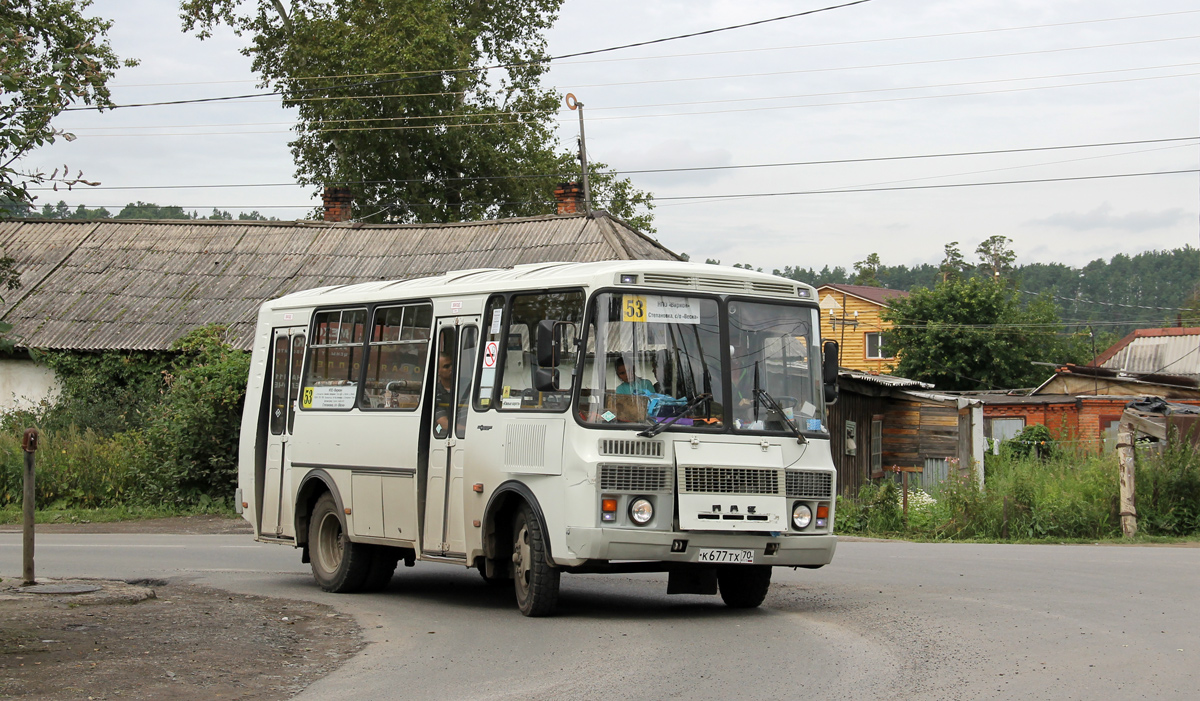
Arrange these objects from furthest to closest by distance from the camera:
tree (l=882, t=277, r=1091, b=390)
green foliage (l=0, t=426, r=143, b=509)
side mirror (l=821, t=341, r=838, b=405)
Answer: tree (l=882, t=277, r=1091, b=390)
green foliage (l=0, t=426, r=143, b=509)
side mirror (l=821, t=341, r=838, b=405)

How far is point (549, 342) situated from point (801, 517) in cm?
252

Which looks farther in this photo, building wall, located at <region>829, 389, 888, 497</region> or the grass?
building wall, located at <region>829, 389, 888, 497</region>

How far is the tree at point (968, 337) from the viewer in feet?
188

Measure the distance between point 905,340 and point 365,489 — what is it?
159 feet

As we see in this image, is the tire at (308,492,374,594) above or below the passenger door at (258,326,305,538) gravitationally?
below

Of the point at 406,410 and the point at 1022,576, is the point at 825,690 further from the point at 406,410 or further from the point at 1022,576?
the point at 1022,576

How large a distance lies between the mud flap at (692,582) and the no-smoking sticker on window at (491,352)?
2.37 m

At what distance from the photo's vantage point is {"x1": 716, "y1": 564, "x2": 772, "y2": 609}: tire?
11.3m

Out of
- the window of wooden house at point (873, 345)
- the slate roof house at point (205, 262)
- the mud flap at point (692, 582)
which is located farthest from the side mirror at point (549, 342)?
the window of wooden house at point (873, 345)

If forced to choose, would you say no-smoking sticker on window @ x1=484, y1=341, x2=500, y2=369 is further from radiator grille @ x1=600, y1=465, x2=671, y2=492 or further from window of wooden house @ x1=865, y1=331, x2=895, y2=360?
window of wooden house @ x1=865, y1=331, x2=895, y2=360

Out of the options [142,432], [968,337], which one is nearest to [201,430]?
[142,432]

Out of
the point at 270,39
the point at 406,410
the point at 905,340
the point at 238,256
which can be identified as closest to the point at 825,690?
the point at 406,410

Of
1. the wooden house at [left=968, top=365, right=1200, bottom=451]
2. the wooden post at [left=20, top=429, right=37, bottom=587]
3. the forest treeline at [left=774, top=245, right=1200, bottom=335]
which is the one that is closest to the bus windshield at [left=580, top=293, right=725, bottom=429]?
the wooden post at [left=20, top=429, right=37, bottom=587]

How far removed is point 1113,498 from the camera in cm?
1934
